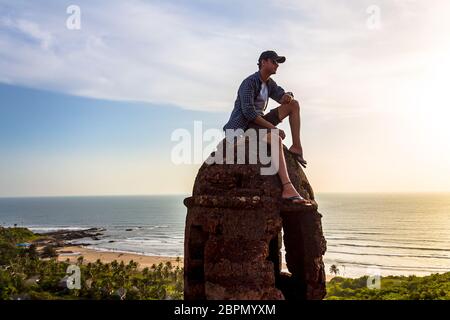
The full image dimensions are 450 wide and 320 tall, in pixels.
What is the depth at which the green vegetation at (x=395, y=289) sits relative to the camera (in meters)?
39.8

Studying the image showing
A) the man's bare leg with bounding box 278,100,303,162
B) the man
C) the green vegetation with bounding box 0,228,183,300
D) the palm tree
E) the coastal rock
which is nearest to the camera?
the coastal rock

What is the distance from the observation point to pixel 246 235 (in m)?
6.38

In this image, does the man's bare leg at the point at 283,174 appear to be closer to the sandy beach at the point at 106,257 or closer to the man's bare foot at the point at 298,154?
the man's bare foot at the point at 298,154

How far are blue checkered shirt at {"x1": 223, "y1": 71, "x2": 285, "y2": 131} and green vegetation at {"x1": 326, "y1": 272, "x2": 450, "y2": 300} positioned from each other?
35.2m

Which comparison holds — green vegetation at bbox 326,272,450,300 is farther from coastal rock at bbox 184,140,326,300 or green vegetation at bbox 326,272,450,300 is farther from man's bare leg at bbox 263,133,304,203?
man's bare leg at bbox 263,133,304,203

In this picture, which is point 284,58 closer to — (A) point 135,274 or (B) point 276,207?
(B) point 276,207

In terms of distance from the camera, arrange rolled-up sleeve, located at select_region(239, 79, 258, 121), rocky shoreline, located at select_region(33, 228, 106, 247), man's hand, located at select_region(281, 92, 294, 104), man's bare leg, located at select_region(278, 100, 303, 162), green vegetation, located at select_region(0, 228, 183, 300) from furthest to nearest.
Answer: rocky shoreline, located at select_region(33, 228, 106, 247) < green vegetation, located at select_region(0, 228, 183, 300) < man's bare leg, located at select_region(278, 100, 303, 162) < man's hand, located at select_region(281, 92, 294, 104) < rolled-up sleeve, located at select_region(239, 79, 258, 121)

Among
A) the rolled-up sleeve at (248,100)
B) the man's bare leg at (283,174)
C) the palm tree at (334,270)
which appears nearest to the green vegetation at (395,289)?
the palm tree at (334,270)

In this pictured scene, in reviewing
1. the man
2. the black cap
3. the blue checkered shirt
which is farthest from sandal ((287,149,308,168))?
the black cap

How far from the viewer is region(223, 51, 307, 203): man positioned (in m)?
7.16
